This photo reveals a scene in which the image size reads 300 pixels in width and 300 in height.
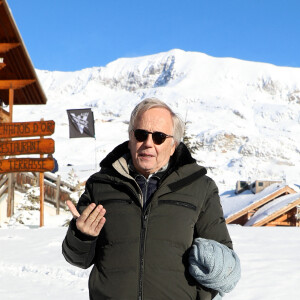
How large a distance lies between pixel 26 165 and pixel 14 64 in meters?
4.41

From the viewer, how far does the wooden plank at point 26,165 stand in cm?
1298

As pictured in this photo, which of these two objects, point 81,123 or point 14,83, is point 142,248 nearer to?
point 14,83

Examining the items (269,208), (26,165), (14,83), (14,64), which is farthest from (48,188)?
(269,208)

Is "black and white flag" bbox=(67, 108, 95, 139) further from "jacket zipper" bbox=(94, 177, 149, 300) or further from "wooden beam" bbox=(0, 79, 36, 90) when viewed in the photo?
"jacket zipper" bbox=(94, 177, 149, 300)

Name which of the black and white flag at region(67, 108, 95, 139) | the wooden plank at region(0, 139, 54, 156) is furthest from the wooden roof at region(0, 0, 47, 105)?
the wooden plank at region(0, 139, 54, 156)

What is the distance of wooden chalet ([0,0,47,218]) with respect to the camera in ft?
48.5

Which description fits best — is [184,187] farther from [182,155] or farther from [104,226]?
[104,226]

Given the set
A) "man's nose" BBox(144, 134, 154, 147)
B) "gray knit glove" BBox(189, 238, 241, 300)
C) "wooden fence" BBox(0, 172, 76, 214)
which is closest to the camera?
"gray knit glove" BBox(189, 238, 241, 300)

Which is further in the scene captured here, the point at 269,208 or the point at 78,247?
the point at 269,208

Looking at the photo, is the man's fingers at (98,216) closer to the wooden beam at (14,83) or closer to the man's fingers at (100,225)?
the man's fingers at (100,225)

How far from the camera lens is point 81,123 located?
19.6m

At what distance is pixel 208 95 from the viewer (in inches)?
7490

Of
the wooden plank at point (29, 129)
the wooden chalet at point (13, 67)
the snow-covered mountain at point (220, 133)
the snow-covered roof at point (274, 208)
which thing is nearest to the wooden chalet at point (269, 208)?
the snow-covered roof at point (274, 208)

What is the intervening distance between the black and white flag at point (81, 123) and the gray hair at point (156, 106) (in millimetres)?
16828
